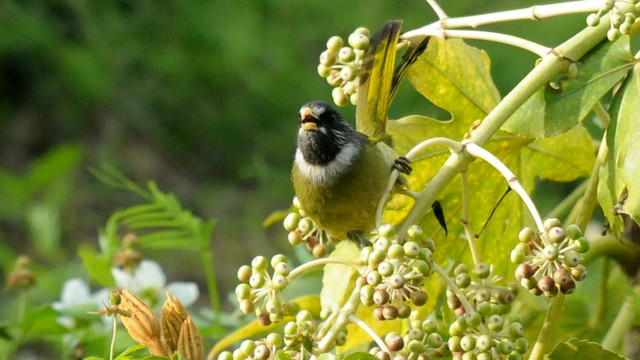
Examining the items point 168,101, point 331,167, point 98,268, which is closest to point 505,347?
point 331,167

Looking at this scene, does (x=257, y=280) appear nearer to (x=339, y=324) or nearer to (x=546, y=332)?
(x=339, y=324)

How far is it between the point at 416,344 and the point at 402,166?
0.34 meters

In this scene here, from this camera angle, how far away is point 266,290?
1.27m

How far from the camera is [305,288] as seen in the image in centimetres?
200

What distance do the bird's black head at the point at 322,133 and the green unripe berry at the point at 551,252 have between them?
0.71 meters

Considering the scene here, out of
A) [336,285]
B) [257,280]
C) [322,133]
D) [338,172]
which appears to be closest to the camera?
[257,280]

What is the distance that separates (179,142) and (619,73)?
15.3 feet

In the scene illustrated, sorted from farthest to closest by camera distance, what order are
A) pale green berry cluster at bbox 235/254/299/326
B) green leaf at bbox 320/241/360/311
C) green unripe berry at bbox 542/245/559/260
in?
green leaf at bbox 320/241/360/311, pale green berry cluster at bbox 235/254/299/326, green unripe berry at bbox 542/245/559/260

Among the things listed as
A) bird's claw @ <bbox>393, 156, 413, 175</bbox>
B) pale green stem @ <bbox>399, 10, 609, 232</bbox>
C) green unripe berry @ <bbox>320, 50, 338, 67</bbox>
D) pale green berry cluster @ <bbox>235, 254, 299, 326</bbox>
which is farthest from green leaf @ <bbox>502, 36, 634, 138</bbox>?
pale green berry cluster @ <bbox>235, 254, 299, 326</bbox>

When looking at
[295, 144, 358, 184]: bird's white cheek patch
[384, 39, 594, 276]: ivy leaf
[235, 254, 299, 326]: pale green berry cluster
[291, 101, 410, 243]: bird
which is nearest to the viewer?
[235, 254, 299, 326]: pale green berry cluster

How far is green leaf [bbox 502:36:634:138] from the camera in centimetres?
135

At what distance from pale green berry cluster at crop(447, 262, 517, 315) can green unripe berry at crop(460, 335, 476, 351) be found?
0.06 metres

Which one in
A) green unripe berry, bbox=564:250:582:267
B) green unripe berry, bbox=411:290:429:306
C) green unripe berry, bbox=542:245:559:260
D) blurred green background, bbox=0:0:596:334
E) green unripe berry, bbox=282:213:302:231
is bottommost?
green unripe berry, bbox=564:250:582:267

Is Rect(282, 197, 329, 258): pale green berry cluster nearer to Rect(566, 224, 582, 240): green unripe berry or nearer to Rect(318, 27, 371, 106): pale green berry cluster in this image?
Rect(318, 27, 371, 106): pale green berry cluster
